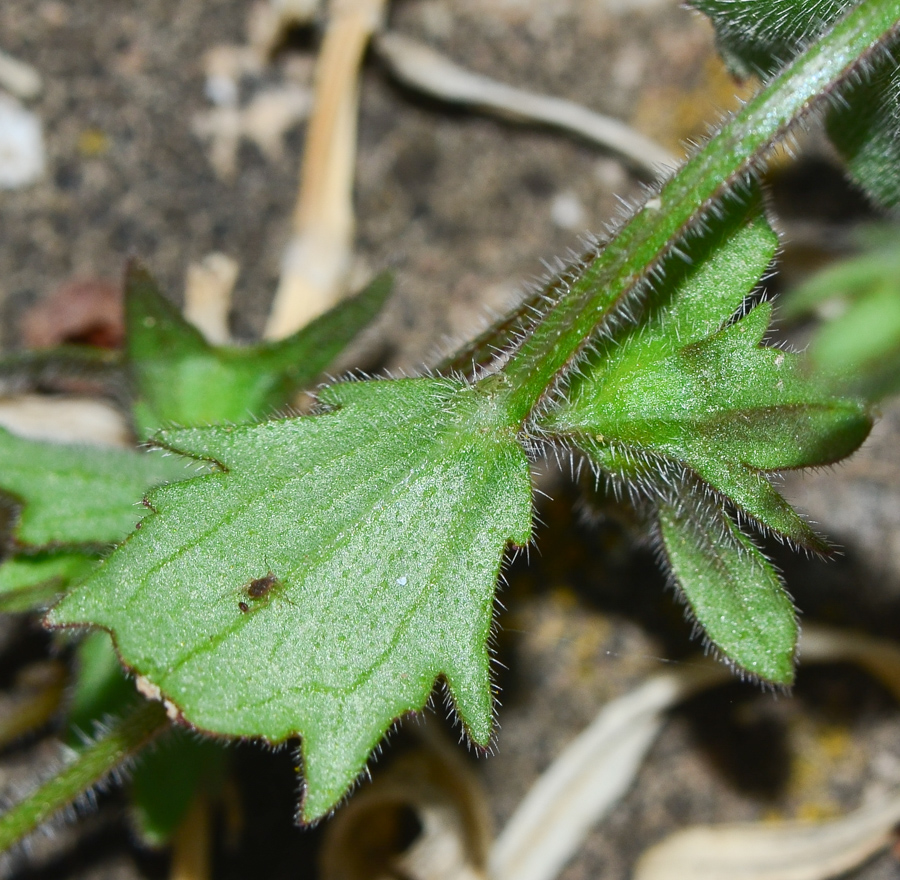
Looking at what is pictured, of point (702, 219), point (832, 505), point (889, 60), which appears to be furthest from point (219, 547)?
point (832, 505)

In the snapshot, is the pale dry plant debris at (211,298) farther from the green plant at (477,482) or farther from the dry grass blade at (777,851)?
the dry grass blade at (777,851)

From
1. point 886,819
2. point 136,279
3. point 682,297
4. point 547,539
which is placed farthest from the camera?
point 547,539

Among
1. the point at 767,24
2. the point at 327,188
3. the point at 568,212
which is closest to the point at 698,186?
the point at 767,24

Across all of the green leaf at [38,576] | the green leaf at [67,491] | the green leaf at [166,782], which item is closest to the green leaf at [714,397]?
the green leaf at [67,491]

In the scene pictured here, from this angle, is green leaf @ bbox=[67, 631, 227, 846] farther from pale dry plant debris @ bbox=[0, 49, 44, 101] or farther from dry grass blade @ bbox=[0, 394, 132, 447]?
pale dry plant debris @ bbox=[0, 49, 44, 101]

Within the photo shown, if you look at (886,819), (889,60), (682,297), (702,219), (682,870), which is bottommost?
(682,870)

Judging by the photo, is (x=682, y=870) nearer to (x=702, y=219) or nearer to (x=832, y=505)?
(x=832, y=505)

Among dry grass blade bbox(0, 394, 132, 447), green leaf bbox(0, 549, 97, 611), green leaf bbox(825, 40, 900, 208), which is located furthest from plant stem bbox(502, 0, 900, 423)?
dry grass blade bbox(0, 394, 132, 447)
